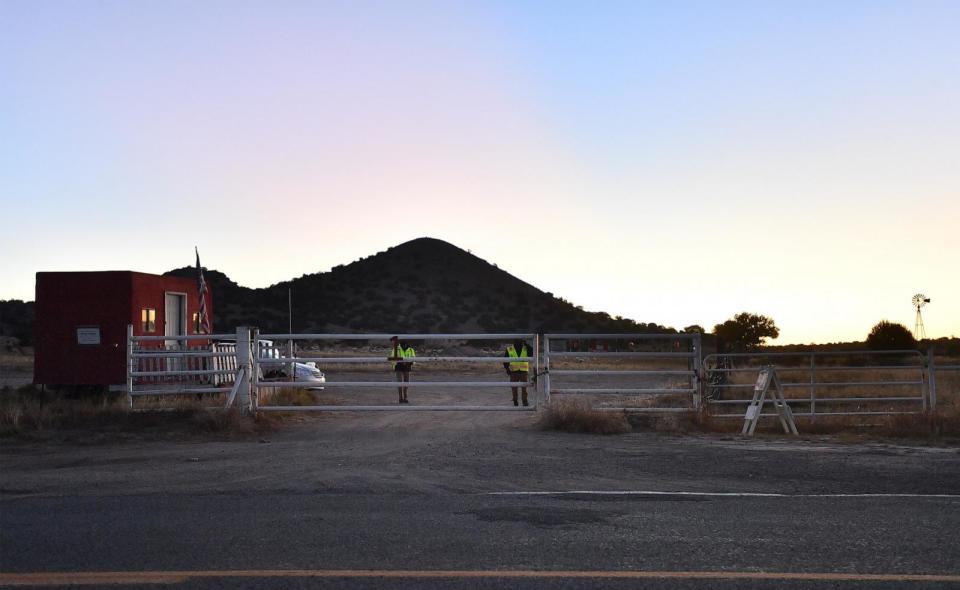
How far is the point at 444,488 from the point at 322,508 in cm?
185

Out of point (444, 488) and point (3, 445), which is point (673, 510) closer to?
point (444, 488)

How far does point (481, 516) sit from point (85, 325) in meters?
17.8

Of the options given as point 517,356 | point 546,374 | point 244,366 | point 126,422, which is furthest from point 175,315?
point 546,374

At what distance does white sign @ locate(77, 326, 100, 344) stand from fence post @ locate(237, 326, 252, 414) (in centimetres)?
705

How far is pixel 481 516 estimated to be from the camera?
26.8ft

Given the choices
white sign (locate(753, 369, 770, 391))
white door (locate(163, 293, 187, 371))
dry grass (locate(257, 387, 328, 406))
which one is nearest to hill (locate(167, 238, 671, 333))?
white door (locate(163, 293, 187, 371))

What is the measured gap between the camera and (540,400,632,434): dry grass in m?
16.4

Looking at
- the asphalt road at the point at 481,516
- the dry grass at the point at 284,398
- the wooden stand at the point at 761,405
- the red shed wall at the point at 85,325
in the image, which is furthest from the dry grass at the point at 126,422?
the wooden stand at the point at 761,405

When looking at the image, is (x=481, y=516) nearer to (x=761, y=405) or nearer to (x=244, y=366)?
(x=761, y=405)

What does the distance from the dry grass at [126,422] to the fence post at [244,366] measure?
616 mm

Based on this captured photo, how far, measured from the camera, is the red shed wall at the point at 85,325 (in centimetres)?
2308

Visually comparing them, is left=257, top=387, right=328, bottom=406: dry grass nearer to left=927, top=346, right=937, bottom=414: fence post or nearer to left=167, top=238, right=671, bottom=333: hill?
left=927, top=346, right=937, bottom=414: fence post

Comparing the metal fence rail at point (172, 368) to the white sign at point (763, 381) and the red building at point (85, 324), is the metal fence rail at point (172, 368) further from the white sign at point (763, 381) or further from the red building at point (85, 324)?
the white sign at point (763, 381)

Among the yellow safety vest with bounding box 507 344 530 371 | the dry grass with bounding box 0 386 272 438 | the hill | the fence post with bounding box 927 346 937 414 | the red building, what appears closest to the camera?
the dry grass with bounding box 0 386 272 438
